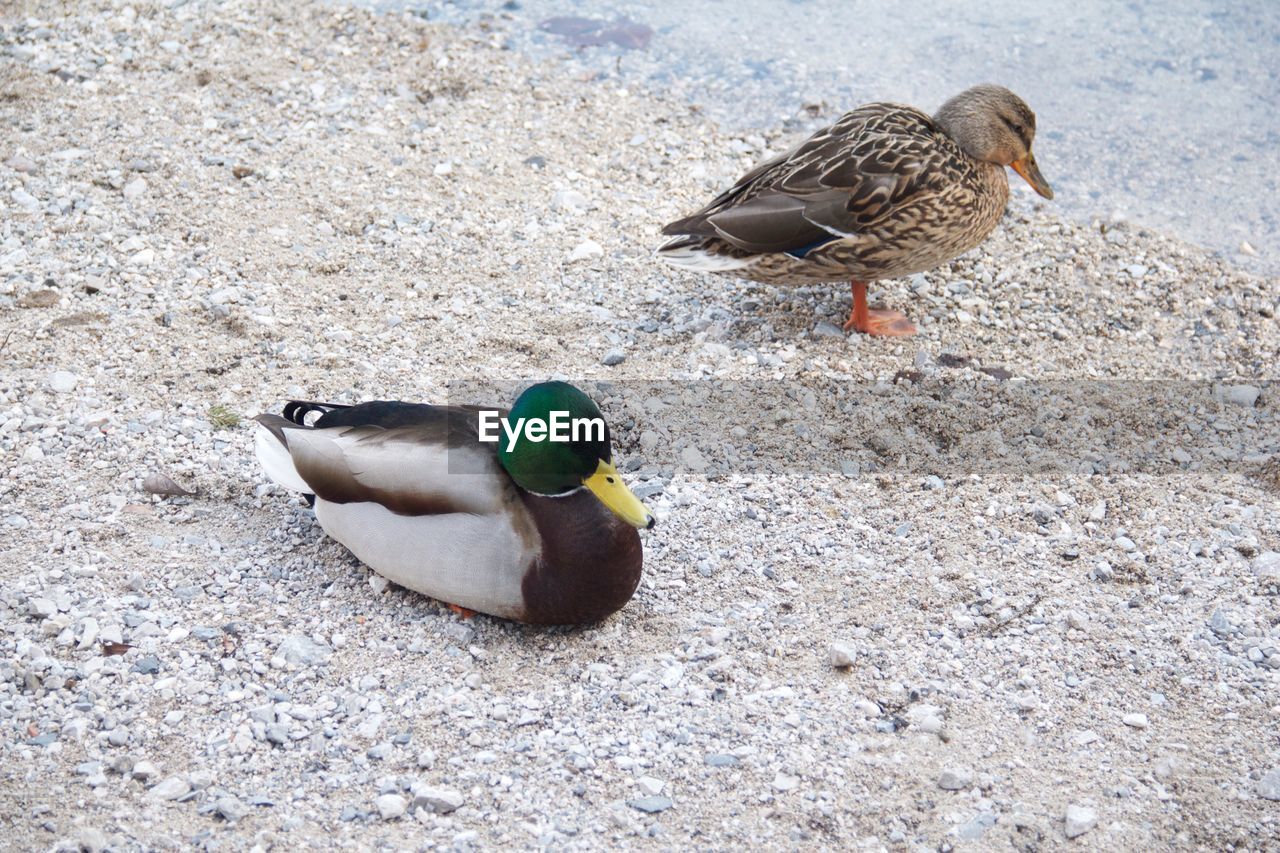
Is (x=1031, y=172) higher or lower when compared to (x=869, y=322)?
higher

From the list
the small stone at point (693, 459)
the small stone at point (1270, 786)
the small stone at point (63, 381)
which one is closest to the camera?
the small stone at point (1270, 786)

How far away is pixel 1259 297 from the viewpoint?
221 inches

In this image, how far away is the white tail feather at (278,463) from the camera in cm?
381

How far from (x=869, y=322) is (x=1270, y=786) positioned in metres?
2.53

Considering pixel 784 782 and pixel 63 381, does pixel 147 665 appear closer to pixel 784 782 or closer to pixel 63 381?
pixel 63 381

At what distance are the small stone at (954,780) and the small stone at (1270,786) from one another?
0.68 metres

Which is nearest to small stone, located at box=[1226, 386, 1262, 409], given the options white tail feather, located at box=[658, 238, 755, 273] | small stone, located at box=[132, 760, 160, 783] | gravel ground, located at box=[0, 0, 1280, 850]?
gravel ground, located at box=[0, 0, 1280, 850]

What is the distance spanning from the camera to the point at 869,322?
17.0ft

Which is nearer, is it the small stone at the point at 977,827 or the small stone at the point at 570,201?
the small stone at the point at 977,827

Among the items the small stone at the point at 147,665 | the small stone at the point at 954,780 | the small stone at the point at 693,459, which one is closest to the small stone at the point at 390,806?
the small stone at the point at 147,665

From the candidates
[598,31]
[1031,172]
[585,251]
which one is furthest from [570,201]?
[598,31]

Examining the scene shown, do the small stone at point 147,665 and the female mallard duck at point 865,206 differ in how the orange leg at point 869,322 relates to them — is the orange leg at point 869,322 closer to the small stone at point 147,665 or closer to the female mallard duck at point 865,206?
the female mallard duck at point 865,206

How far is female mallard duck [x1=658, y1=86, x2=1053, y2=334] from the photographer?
16.0ft

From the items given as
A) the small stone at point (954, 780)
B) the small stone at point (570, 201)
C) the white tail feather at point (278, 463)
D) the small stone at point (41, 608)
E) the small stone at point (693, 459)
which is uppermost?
the small stone at point (570, 201)
